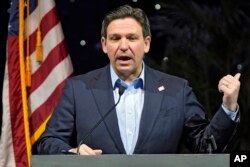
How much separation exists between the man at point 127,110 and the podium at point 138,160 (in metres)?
0.46

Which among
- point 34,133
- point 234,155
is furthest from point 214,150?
point 34,133

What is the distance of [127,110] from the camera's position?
2.92 meters

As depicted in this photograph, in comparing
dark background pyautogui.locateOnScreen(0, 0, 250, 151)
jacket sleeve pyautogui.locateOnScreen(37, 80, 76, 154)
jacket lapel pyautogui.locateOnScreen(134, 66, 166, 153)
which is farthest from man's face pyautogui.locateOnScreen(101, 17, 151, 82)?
dark background pyautogui.locateOnScreen(0, 0, 250, 151)

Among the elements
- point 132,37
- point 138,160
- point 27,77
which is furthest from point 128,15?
point 27,77

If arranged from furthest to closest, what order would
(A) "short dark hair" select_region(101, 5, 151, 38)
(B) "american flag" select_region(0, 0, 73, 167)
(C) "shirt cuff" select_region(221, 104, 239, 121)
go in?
(B) "american flag" select_region(0, 0, 73, 167) → (A) "short dark hair" select_region(101, 5, 151, 38) → (C) "shirt cuff" select_region(221, 104, 239, 121)

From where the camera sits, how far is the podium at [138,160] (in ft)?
7.49

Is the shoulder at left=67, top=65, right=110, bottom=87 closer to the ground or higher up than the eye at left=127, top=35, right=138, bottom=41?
closer to the ground

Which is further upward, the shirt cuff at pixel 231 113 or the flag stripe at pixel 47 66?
the flag stripe at pixel 47 66

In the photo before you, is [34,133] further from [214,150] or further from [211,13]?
[214,150]

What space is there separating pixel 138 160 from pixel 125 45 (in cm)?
71

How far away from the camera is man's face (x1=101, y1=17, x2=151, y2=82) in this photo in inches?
114

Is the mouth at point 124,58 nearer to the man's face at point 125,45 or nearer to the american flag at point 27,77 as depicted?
the man's face at point 125,45

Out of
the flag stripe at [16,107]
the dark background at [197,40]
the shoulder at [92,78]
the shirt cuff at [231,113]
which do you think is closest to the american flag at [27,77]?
the flag stripe at [16,107]

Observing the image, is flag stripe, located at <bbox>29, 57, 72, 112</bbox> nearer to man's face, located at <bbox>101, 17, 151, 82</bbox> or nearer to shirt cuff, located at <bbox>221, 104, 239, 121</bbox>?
man's face, located at <bbox>101, 17, 151, 82</bbox>
